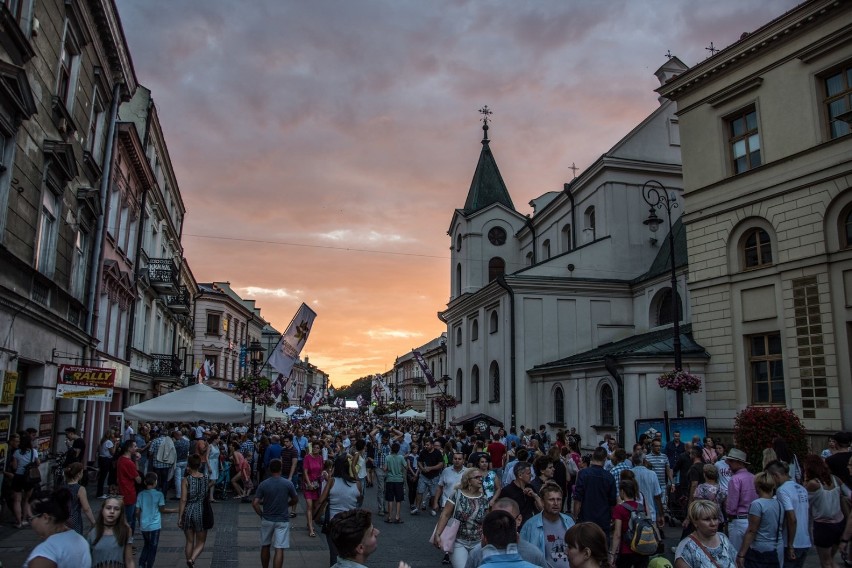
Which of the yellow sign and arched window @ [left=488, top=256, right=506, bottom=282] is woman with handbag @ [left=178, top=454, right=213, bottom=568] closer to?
the yellow sign

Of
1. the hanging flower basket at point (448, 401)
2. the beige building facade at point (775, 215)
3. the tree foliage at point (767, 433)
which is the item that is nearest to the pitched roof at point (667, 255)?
the beige building facade at point (775, 215)

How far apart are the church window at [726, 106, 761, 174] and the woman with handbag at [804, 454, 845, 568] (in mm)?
15341

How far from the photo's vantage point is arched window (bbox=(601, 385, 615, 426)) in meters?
25.4

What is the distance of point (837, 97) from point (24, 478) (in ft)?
71.7

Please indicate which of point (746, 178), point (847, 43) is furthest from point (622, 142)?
point (847, 43)

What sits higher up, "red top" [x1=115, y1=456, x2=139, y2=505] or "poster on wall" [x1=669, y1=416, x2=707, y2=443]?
"poster on wall" [x1=669, y1=416, x2=707, y2=443]

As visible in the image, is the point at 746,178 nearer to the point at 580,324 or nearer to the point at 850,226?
the point at 850,226

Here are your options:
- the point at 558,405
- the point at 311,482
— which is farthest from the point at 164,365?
the point at 311,482

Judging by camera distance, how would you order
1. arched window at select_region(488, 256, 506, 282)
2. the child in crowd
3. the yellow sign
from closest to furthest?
the child in crowd < the yellow sign < arched window at select_region(488, 256, 506, 282)

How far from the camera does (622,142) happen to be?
108ft

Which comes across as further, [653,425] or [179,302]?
[179,302]

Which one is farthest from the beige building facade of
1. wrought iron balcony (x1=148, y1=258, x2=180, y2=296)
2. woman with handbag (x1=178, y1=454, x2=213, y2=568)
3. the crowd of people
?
wrought iron balcony (x1=148, y1=258, x2=180, y2=296)

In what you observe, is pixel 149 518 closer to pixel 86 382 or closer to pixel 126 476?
pixel 126 476

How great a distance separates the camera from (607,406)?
→ 84.7ft
